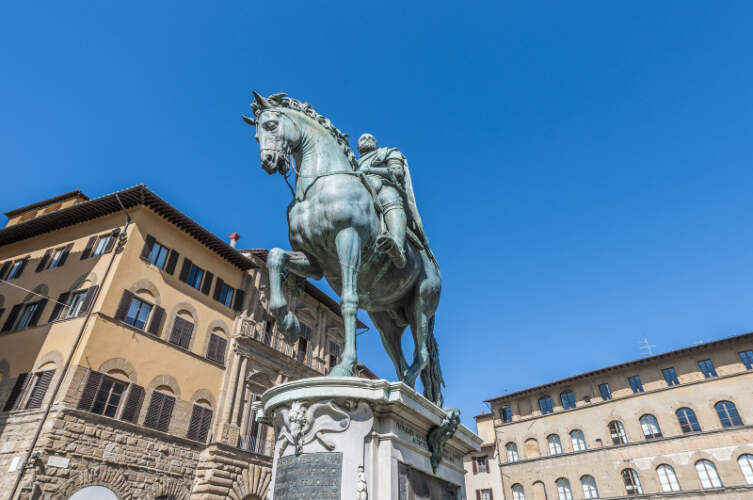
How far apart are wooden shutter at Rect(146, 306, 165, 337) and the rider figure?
17.9 meters

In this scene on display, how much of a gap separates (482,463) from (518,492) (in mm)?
4038

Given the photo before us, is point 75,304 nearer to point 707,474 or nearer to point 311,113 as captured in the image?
point 311,113

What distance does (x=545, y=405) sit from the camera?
132 feet

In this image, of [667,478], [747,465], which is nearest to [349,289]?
[747,465]

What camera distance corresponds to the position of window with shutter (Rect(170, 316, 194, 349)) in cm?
2150

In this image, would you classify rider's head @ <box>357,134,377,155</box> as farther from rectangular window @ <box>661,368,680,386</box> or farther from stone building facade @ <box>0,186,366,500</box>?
rectangular window @ <box>661,368,680,386</box>

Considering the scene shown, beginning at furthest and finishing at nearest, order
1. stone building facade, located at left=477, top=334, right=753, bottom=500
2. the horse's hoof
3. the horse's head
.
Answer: stone building facade, located at left=477, top=334, right=753, bottom=500, the horse's head, the horse's hoof

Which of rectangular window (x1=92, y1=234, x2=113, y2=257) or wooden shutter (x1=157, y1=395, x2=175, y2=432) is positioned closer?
wooden shutter (x1=157, y1=395, x2=175, y2=432)

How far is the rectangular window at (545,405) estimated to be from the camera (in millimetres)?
39875

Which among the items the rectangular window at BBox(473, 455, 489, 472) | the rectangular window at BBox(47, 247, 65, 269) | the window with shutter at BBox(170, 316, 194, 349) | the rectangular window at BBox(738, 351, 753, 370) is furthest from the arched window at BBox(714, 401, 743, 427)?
the rectangular window at BBox(47, 247, 65, 269)

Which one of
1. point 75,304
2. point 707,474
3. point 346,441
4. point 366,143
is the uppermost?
point 75,304

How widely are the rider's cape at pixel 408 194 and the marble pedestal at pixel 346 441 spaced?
2.08 meters

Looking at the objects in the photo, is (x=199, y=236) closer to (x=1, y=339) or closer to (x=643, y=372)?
(x=1, y=339)

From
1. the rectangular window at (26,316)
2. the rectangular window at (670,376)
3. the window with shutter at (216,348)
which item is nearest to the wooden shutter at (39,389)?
the rectangular window at (26,316)
